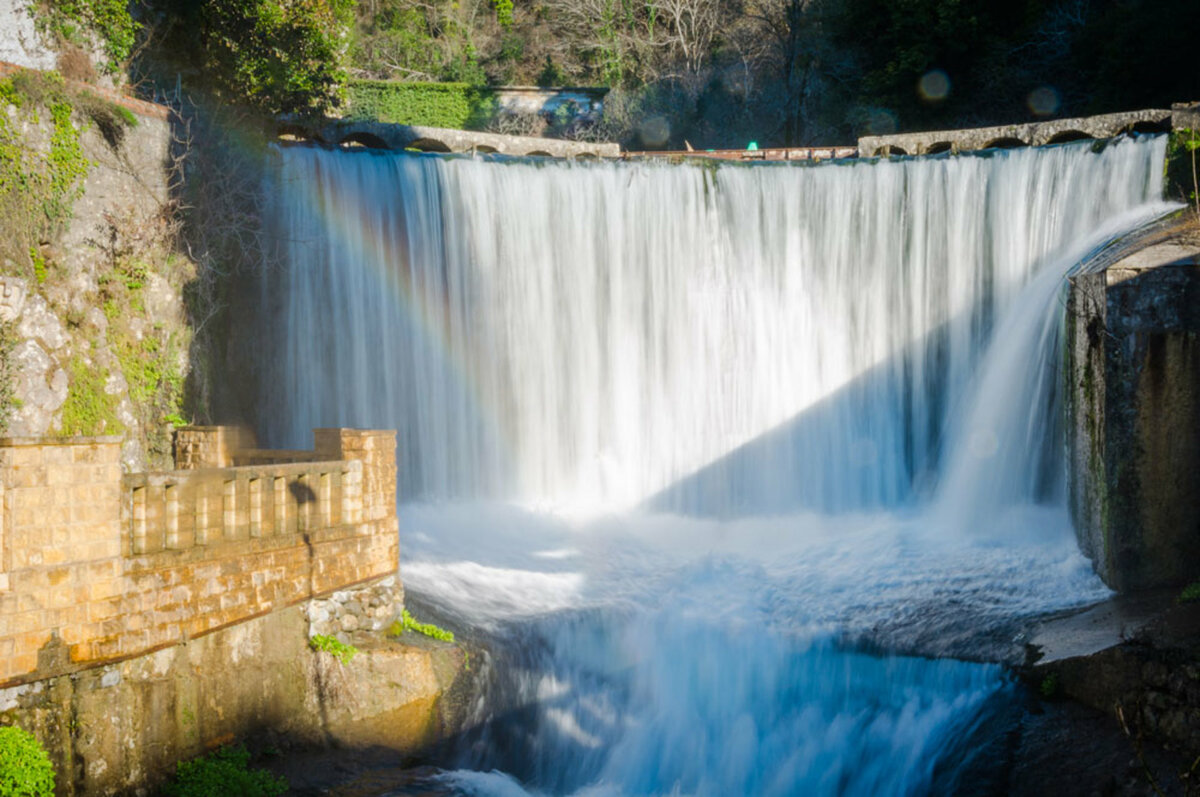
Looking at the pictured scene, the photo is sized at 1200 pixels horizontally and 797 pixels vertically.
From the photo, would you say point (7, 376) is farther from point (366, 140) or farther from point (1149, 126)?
point (1149, 126)

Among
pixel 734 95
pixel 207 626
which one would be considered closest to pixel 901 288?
pixel 207 626

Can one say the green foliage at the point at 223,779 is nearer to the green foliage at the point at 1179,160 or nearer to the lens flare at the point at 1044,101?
the green foliage at the point at 1179,160

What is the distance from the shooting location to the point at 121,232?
13.6m

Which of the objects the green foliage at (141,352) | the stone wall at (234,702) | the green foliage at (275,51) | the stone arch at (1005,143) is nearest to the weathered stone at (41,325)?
the green foliage at (141,352)

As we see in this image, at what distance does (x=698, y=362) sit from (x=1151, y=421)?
858 cm

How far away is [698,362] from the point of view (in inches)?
720

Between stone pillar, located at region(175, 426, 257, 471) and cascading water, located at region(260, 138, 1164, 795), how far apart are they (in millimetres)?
2290

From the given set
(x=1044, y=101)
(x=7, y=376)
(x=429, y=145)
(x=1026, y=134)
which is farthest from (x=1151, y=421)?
(x=1044, y=101)

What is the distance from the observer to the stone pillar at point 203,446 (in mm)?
13336

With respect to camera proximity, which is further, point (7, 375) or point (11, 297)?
point (11, 297)

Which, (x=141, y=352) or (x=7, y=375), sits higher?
(x=141, y=352)

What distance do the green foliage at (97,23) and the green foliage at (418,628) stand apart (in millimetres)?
9989

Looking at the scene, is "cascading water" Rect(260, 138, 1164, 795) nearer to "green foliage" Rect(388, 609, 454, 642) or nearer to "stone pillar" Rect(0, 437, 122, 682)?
"green foliage" Rect(388, 609, 454, 642)

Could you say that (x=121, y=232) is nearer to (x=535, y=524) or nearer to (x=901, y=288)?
(x=535, y=524)
